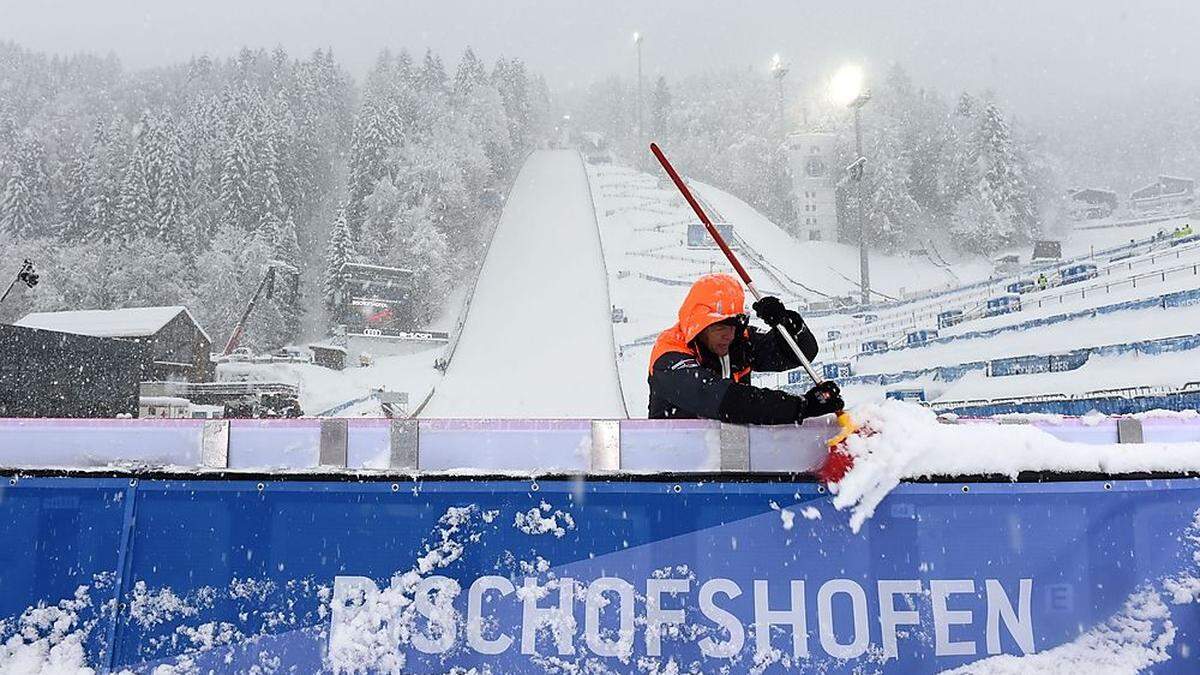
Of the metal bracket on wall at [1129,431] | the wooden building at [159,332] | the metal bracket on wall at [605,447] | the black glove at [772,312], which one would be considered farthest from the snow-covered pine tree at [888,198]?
the metal bracket on wall at [605,447]

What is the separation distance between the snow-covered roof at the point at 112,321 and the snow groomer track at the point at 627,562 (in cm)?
4371

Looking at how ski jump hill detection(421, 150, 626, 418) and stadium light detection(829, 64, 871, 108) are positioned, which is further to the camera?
stadium light detection(829, 64, 871, 108)

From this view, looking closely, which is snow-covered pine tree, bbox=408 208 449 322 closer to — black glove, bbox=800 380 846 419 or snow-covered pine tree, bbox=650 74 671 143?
snow-covered pine tree, bbox=650 74 671 143

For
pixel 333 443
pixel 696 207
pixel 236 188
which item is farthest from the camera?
pixel 236 188

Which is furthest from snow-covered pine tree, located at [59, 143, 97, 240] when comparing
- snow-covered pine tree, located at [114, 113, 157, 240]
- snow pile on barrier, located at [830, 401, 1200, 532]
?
snow pile on barrier, located at [830, 401, 1200, 532]

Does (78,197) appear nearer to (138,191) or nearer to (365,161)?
(138,191)

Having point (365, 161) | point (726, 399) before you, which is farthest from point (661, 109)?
point (726, 399)

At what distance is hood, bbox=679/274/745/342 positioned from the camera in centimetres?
362

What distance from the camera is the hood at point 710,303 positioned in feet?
11.9

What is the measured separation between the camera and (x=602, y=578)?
9.73ft

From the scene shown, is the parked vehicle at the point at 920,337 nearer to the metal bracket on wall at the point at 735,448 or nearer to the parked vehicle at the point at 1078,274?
the parked vehicle at the point at 1078,274

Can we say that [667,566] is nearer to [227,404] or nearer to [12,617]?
[12,617]

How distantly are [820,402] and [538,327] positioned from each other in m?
46.7

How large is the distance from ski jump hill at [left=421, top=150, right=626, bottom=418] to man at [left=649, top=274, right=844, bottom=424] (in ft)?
93.4
